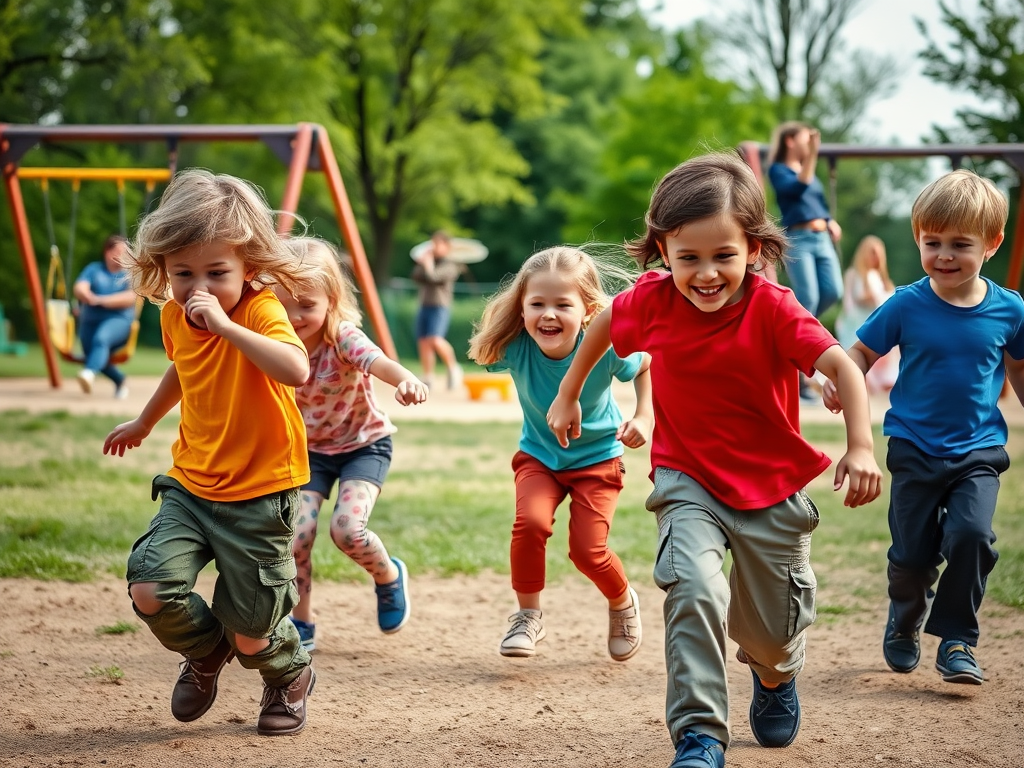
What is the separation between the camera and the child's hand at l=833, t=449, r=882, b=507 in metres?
2.69

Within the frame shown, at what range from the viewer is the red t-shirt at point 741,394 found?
A: 2.95m

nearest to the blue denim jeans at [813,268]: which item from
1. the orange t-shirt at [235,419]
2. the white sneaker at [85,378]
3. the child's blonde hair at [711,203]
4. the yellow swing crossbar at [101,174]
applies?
the child's blonde hair at [711,203]

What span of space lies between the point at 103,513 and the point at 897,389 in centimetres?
454

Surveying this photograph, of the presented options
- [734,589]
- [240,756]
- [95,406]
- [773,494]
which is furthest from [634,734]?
[95,406]

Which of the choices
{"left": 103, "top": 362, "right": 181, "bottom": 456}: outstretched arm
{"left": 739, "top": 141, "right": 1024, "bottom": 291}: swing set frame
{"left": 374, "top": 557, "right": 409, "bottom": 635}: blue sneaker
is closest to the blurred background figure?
{"left": 739, "top": 141, "right": 1024, "bottom": 291}: swing set frame

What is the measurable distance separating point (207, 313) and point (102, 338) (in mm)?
10535

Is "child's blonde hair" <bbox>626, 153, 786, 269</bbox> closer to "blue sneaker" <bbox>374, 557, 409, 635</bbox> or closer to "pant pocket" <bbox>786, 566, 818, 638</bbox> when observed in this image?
"pant pocket" <bbox>786, 566, 818, 638</bbox>

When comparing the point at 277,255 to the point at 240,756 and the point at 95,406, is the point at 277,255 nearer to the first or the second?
the point at 240,756

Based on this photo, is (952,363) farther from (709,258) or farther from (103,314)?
(103,314)

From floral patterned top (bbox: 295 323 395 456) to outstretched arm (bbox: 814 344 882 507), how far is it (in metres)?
1.82

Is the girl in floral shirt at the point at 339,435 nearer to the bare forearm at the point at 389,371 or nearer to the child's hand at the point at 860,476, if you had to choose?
the bare forearm at the point at 389,371

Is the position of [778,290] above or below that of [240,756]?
above

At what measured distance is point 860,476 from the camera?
2.69m

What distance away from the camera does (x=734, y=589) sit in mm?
3068
